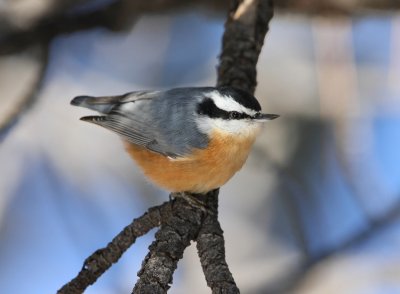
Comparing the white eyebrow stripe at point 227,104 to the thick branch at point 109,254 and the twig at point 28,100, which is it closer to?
the thick branch at point 109,254

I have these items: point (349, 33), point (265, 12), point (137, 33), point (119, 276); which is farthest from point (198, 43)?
point (119, 276)

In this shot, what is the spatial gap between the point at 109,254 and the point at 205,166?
84 centimetres

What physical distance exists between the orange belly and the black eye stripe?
0.10 m

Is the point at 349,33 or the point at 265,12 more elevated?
the point at 349,33

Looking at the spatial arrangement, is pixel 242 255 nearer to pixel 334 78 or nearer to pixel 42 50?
pixel 334 78

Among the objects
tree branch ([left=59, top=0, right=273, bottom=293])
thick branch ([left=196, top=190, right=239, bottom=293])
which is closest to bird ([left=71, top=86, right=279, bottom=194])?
tree branch ([left=59, top=0, right=273, bottom=293])

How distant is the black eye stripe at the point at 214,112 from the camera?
9.84ft

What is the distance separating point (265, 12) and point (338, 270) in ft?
4.54

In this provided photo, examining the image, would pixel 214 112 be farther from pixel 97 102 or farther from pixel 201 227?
pixel 201 227

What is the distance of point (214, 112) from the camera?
3064 mm

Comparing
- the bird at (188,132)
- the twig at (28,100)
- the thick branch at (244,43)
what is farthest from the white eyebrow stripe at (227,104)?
the twig at (28,100)

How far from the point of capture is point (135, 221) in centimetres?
243

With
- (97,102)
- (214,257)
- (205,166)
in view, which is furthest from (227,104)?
(214,257)

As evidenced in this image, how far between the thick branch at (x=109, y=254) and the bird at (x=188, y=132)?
0.52 m
